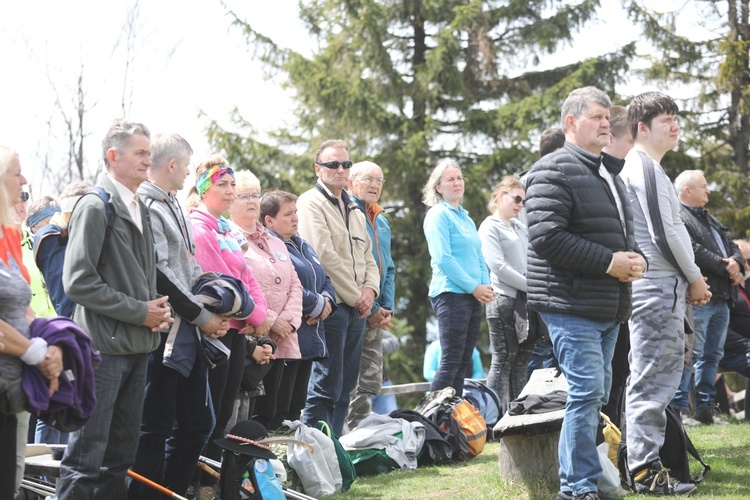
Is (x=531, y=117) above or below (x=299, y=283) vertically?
above

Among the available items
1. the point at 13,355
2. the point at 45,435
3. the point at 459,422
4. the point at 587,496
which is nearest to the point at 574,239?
the point at 587,496

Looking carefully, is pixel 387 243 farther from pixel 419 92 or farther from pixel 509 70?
pixel 509 70

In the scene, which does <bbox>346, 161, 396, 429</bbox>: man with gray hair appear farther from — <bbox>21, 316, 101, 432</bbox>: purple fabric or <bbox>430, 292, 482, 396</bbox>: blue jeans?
<bbox>21, 316, 101, 432</bbox>: purple fabric

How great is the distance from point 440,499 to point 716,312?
465cm

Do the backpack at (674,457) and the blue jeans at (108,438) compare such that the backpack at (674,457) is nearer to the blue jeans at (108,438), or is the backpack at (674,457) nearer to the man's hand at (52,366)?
the blue jeans at (108,438)

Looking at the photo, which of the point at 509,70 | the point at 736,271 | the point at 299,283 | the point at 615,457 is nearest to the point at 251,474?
the point at 299,283

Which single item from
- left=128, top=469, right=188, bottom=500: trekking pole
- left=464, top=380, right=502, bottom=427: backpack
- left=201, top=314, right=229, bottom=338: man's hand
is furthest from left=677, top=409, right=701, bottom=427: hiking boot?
left=128, top=469, right=188, bottom=500: trekking pole

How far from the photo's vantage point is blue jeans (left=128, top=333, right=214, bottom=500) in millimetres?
4965

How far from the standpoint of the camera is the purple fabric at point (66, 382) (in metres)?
3.58

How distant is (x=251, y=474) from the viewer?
4.93 m

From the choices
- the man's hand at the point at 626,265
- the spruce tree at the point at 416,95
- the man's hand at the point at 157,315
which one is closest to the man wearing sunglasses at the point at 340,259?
the man's hand at the point at 626,265

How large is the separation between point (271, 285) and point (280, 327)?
0.30 m

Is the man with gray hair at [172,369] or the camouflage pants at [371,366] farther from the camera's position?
the camouflage pants at [371,366]

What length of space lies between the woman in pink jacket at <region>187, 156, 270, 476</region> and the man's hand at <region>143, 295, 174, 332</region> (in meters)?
1.01
